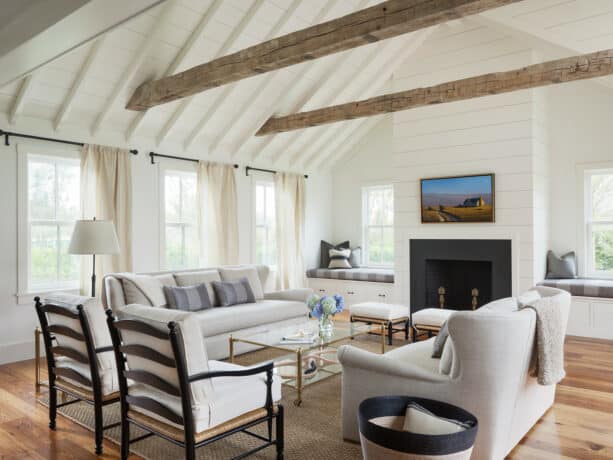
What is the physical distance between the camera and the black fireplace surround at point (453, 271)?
620 cm

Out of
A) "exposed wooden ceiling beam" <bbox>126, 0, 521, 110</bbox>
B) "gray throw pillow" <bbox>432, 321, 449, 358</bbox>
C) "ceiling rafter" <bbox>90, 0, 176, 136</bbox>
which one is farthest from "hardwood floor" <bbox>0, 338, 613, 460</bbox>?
"ceiling rafter" <bbox>90, 0, 176, 136</bbox>

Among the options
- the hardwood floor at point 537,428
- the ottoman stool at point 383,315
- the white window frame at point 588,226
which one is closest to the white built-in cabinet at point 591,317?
the white window frame at point 588,226

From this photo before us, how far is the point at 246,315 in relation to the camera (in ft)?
16.8

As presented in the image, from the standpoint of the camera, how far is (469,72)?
6293 mm

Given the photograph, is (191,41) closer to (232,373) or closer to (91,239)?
(91,239)

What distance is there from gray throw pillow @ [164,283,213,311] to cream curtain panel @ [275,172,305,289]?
2.78 meters

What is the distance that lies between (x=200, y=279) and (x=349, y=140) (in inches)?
162

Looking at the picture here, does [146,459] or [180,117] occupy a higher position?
[180,117]

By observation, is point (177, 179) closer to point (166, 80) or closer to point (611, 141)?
point (166, 80)

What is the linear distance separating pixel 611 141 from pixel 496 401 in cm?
496

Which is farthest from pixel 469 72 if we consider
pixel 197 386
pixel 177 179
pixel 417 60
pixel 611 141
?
pixel 197 386

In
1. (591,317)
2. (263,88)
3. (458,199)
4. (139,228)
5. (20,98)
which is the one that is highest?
(263,88)

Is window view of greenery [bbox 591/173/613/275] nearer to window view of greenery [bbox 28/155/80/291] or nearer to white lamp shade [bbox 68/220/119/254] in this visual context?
white lamp shade [bbox 68/220/119/254]

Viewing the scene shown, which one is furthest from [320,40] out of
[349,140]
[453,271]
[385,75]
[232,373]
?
[349,140]
